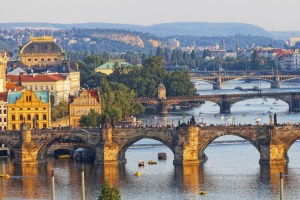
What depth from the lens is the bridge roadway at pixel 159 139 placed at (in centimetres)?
7894

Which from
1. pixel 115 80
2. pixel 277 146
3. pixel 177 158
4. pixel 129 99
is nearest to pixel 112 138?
pixel 177 158

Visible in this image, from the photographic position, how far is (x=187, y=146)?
79000 mm

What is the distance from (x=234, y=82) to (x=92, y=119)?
332ft

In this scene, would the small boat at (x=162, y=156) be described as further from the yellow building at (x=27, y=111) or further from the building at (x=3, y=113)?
the building at (x=3, y=113)

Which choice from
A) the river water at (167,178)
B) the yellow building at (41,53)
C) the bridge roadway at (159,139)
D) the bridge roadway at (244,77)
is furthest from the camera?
the bridge roadway at (244,77)

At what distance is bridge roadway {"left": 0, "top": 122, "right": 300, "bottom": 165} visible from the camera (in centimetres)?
7894

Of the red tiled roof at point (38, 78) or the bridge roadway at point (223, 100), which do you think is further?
the bridge roadway at point (223, 100)

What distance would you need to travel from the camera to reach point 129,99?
385 ft

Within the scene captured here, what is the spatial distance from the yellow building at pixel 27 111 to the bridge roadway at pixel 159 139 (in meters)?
8.70

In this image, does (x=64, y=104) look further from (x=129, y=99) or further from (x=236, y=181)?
(x=236, y=181)

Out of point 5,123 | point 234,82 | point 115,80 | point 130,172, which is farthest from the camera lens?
point 234,82

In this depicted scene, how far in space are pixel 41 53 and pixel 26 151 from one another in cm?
6320

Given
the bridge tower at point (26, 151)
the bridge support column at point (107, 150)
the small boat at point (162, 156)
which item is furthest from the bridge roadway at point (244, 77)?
the bridge support column at point (107, 150)

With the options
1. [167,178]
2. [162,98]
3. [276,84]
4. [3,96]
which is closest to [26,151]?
[167,178]
